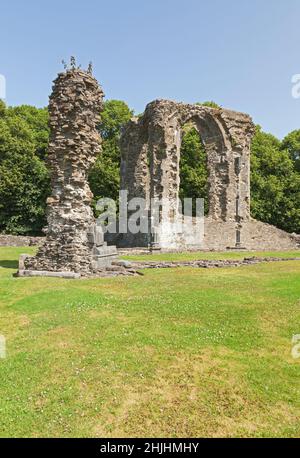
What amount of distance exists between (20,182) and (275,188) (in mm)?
24769

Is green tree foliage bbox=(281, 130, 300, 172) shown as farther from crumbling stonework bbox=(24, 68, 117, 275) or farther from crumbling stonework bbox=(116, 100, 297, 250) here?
crumbling stonework bbox=(24, 68, 117, 275)

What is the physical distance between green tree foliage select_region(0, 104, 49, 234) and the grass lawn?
26.3 m

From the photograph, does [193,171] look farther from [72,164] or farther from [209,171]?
[72,164]

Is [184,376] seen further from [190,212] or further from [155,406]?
[190,212]

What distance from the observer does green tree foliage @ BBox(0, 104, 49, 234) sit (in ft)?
109

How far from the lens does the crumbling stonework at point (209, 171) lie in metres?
23.8

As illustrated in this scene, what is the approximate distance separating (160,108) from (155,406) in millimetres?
21916

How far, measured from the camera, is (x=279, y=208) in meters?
37.0

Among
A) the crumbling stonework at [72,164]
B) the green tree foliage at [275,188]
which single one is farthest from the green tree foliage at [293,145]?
the crumbling stonework at [72,164]

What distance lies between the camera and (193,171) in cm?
3503
